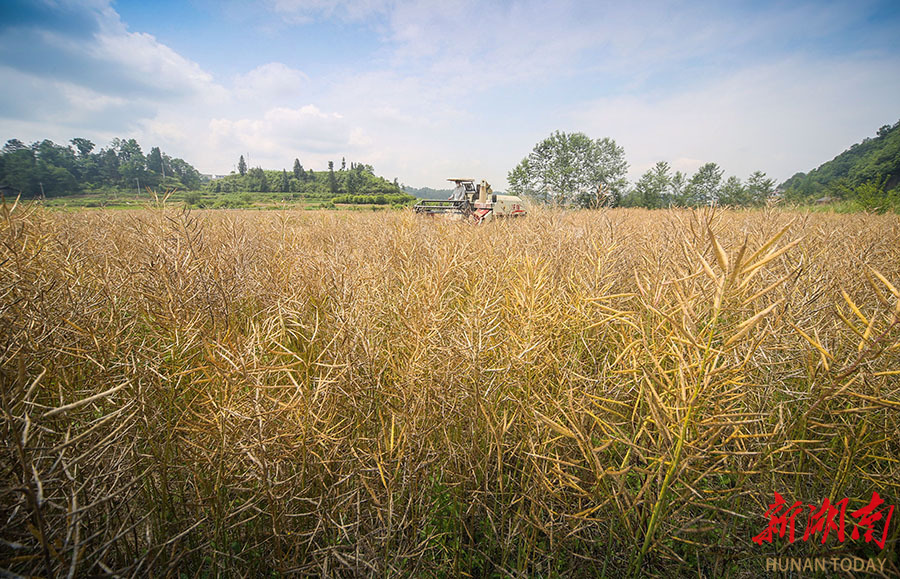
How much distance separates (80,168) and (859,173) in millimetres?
99928

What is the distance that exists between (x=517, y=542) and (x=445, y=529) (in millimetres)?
401

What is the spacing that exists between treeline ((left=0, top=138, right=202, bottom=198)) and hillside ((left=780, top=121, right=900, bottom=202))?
33.9 m

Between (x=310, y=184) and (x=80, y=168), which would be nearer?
(x=80, y=168)

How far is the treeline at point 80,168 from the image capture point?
30594 millimetres

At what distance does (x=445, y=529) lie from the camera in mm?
1767

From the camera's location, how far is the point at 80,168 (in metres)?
48.2

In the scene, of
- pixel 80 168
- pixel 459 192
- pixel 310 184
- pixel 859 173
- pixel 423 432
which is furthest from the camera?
pixel 310 184

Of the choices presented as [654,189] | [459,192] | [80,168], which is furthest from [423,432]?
[80,168]

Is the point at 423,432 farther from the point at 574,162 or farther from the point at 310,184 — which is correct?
the point at 310,184

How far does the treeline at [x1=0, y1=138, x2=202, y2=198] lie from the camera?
30594mm

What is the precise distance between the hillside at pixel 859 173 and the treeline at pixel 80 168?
33901 mm

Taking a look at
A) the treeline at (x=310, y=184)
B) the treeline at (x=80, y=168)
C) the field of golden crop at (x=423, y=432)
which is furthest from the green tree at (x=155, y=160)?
the field of golden crop at (x=423, y=432)

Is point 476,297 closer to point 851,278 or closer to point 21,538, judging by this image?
point 21,538

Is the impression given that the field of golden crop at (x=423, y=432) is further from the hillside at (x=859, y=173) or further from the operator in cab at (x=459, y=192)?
the operator in cab at (x=459, y=192)
